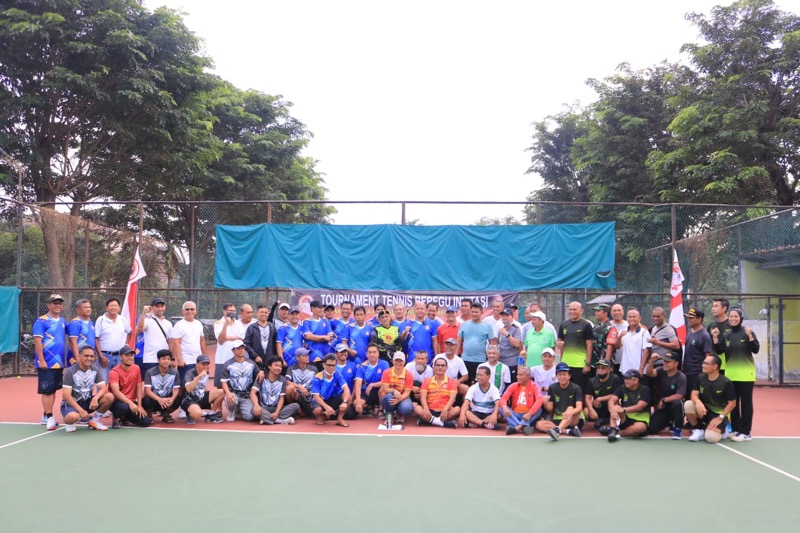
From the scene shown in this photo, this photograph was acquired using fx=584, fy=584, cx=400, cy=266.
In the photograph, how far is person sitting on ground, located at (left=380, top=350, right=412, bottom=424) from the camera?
855 centimetres

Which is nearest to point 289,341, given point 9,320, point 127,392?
point 127,392

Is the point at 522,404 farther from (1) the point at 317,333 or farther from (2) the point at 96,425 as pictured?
(2) the point at 96,425

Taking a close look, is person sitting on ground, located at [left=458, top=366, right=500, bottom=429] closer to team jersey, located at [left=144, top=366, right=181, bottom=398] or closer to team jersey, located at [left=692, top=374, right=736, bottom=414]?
team jersey, located at [left=692, top=374, right=736, bottom=414]

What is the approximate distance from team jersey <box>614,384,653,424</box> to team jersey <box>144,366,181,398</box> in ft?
Answer: 21.0

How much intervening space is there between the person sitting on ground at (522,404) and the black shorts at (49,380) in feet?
20.8

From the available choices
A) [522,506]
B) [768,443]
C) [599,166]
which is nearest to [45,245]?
[522,506]

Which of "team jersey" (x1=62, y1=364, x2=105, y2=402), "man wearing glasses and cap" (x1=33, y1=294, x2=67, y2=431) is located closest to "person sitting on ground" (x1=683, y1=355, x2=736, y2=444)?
"team jersey" (x1=62, y1=364, x2=105, y2=402)

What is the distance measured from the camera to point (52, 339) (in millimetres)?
8328

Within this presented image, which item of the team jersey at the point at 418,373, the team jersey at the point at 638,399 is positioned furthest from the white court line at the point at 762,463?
the team jersey at the point at 418,373

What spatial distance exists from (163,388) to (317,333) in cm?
243

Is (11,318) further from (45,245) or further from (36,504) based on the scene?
(36,504)

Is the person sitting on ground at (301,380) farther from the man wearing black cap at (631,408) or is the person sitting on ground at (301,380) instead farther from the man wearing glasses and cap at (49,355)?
the man wearing black cap at (631,408)

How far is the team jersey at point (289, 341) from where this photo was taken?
927cm

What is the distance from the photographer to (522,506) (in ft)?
16.3
